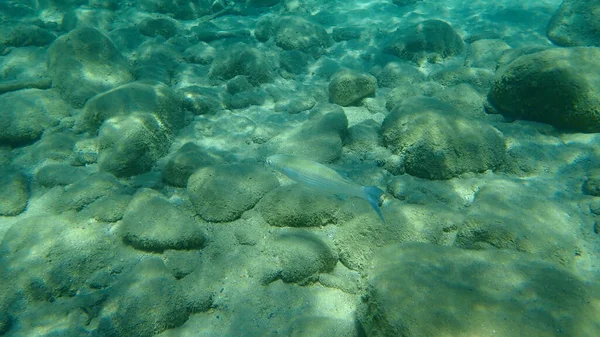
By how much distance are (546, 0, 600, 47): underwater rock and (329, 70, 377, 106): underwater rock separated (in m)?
6.40

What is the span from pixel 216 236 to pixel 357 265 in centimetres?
172

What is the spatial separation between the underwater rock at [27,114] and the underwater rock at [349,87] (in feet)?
16.9

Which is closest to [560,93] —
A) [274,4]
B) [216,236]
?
[216,236]

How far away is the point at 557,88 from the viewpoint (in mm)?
4906

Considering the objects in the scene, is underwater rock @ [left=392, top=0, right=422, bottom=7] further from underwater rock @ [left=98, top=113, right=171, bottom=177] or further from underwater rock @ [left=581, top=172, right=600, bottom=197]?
underwater rock @ [left=98, top=113, right=171, bottom=177]

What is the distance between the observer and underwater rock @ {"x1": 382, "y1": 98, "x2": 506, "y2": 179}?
14.9ft

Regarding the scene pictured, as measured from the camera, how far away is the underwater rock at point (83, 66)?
6.06m

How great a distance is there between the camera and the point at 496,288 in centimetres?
255

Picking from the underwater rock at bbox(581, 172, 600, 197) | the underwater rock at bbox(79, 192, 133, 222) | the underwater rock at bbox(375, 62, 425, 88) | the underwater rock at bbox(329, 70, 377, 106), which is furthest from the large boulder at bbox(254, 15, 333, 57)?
the underwater rock at bbox(581, 172, 600, 197)

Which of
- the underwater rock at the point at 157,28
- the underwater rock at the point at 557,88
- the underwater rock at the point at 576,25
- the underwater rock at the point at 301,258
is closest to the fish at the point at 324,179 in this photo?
the underwater rock at the point at 301,258

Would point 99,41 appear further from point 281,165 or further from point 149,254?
point 281,165

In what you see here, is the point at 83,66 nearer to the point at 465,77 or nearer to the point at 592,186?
the point at 465,77

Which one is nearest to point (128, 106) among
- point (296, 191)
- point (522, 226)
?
point (296, 191)

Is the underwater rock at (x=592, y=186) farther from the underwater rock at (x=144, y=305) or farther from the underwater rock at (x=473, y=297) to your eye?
the underwater rock at (x=144, y=305)
